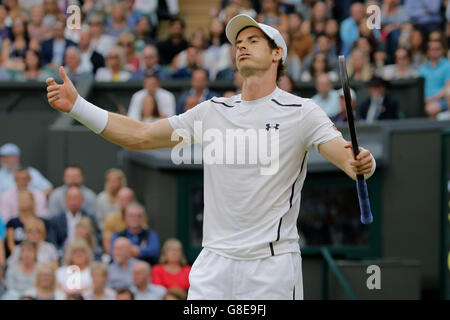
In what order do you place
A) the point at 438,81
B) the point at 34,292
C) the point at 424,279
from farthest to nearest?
the point at 438,81
the point at 424,279
the point at 34,292

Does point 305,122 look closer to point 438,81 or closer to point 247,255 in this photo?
point 247,255

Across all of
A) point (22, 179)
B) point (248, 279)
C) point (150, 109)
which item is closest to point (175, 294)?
point (22, 179)

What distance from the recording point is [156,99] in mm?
13172

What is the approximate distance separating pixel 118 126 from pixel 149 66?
8.76 meters

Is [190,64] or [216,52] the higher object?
[216,52]

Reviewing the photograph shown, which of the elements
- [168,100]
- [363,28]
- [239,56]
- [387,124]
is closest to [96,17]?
[168,100]

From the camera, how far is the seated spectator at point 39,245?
10.7 meters

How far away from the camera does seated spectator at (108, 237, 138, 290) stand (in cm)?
1049

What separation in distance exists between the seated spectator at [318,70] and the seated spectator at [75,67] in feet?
9.40

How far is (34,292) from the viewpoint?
10.1 metres

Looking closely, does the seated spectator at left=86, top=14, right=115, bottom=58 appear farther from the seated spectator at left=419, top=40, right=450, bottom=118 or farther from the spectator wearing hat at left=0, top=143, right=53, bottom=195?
the seated spectator at left=419, top=40, right=450, bottom=118

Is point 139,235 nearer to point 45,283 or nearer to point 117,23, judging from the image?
point 45,283

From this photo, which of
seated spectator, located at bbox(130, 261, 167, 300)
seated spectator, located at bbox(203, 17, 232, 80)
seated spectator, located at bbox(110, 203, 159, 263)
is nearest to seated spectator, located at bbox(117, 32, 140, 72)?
seated spectator, located at bbox(203, 17, 232, 80)

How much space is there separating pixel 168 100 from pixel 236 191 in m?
7.81
